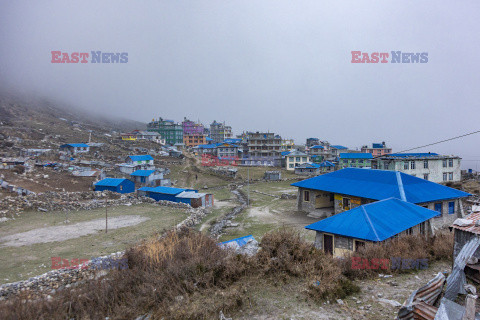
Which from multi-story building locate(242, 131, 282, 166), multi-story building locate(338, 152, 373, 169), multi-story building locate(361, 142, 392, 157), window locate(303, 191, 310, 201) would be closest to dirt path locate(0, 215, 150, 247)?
window locate(303, 191, 310, 201)

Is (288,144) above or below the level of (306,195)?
above

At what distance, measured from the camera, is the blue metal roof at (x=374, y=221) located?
12.3 m

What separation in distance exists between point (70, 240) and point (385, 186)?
909 inches

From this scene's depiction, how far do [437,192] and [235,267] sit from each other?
2060 cm

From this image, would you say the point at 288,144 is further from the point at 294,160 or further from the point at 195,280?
the point at 195,280

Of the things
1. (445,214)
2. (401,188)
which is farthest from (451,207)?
(401,188)

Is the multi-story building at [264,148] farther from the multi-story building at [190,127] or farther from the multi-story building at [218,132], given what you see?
the multi-story building at [218,132]

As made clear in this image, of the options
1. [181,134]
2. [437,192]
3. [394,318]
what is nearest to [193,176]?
[437,192]

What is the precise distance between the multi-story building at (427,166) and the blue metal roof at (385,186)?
18574 mm

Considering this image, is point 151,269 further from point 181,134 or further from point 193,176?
point 181,134

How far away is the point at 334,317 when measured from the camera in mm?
6090

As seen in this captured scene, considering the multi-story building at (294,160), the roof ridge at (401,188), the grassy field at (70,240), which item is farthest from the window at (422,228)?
the multi-story building at (294,160)

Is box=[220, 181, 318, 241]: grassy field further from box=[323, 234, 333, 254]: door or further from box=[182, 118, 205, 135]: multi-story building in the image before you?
box=[182, 118, 205, 135]: multi-story building

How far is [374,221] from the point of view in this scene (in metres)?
13.1
